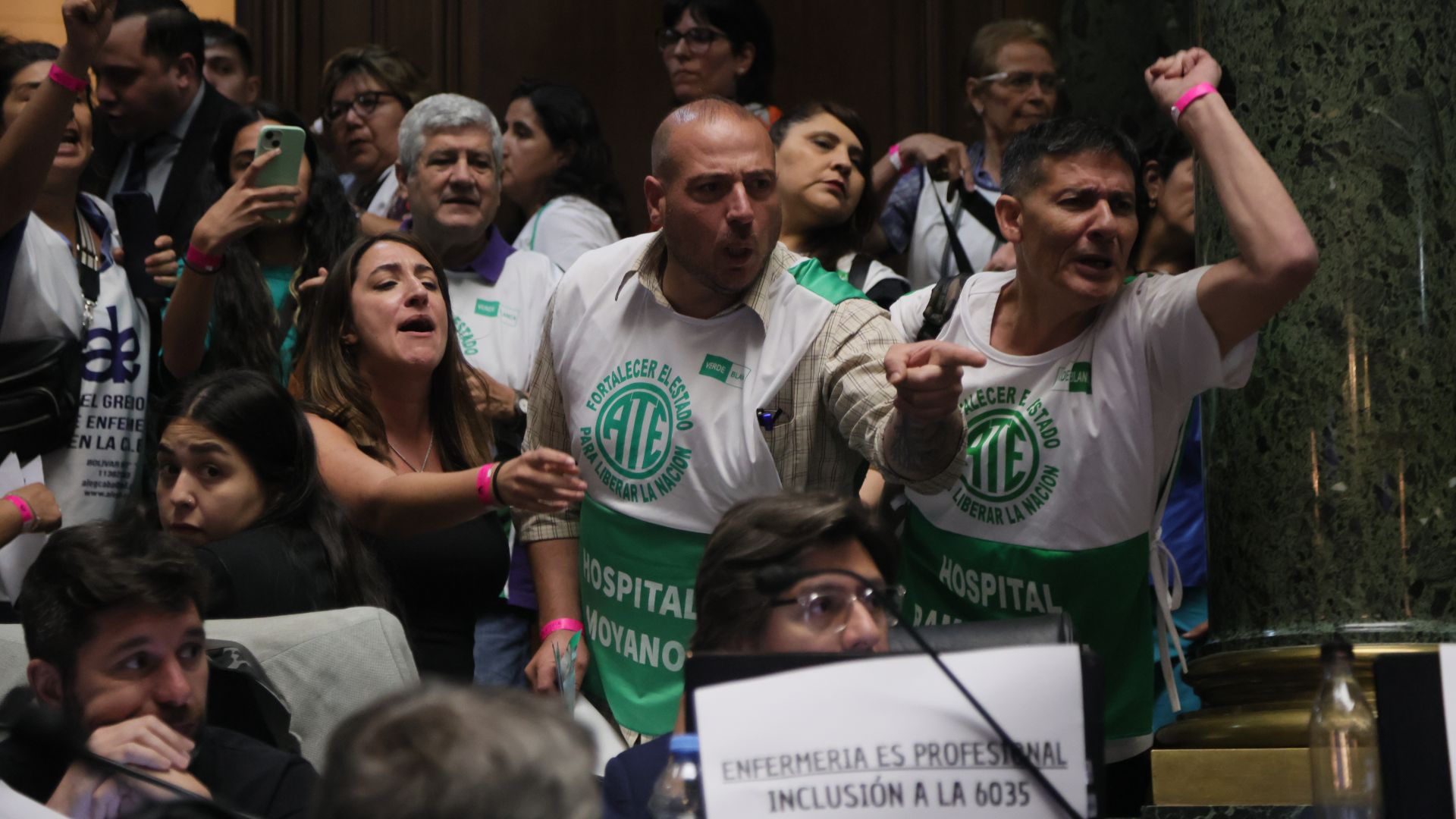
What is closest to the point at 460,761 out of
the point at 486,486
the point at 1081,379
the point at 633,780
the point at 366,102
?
the point at 633,780

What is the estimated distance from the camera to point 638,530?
3.97 meters

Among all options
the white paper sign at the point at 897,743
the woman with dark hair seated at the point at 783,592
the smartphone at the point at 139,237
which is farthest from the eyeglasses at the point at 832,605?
the smartphone at the point at 139,237

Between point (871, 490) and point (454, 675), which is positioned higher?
point (871, 490)

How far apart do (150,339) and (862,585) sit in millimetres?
2933

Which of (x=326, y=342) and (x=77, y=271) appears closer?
(x=326, y=342)

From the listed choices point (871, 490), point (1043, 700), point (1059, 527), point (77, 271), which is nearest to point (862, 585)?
point (1043, 700)

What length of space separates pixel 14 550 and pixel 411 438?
94 cm

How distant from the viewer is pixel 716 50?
5.80 m

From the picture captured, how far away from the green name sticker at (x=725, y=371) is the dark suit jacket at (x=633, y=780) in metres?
1.19

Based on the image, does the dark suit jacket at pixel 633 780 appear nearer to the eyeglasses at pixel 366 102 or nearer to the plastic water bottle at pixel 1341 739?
the plastic water bottle at pixel 1341 739

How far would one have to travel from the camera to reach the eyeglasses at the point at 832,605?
2689mm

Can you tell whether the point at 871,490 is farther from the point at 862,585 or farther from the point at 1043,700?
the point at 1043,700

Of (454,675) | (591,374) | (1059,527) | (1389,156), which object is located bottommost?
(454,675)

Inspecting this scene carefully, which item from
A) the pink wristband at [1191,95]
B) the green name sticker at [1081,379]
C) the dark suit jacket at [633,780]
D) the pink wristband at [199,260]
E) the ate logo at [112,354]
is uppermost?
the pink wristband at [1191,95]
